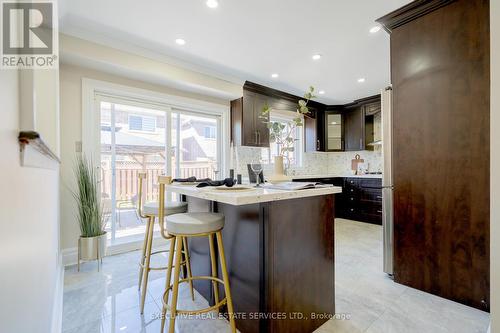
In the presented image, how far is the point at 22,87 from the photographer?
570 millimetres

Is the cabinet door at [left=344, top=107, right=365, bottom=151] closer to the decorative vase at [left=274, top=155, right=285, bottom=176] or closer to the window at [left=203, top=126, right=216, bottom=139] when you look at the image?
the window at [left=203, top=126, right=216, bottom=139]

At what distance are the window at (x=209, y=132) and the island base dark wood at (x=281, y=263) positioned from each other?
2.46 metres

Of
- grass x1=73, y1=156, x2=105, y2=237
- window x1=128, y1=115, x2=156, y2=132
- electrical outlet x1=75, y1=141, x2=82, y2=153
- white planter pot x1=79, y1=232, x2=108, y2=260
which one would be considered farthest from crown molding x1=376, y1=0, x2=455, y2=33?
white planter pot x1=79, y1=232, x2=108, y2=260

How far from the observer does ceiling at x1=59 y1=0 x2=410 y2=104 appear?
2111 mm

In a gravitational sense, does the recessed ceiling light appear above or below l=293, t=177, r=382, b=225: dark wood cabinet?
above

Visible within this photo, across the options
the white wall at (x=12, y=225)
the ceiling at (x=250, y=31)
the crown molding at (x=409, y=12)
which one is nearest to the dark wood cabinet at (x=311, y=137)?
the ceiling at (x=250, y=31)

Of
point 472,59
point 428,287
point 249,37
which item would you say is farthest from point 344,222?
point 249,37

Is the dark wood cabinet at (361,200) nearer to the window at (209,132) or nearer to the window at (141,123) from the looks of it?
the window at (209,132)

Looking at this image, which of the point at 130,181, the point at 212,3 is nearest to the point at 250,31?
the point at 212,3

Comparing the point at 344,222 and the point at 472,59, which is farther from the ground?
the point at 472,59

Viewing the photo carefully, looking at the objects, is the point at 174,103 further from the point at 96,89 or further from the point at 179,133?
the point at 96,89

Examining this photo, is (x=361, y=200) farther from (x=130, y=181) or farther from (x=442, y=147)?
(x=130, y=181)

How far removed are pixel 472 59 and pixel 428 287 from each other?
1.87 m

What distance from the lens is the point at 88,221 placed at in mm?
2484
